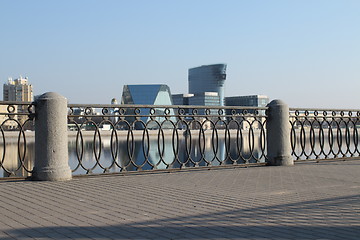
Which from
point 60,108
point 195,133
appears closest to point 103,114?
point 60,108

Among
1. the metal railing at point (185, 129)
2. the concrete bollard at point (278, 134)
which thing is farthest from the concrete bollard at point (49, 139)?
the concrete bollard at point (278, 134)

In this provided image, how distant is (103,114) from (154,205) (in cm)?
413

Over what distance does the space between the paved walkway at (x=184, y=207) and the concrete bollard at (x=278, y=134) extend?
2.31 meters

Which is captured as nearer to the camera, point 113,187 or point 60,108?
point 113,187

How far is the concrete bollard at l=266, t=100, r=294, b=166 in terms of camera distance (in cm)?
1165

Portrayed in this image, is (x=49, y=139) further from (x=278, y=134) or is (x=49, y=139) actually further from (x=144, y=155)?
(x=278, y=134)

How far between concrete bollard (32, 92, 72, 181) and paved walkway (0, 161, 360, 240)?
379 mm

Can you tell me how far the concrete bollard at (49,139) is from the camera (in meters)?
8.62

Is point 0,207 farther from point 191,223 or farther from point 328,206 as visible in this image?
point 328,206

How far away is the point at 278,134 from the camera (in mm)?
11625

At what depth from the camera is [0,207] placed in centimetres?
588

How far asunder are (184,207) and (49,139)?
3.73 metres

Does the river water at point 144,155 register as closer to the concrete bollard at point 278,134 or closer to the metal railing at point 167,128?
the metal railing at point 167,128

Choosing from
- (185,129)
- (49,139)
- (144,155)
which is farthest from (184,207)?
(185,129)
